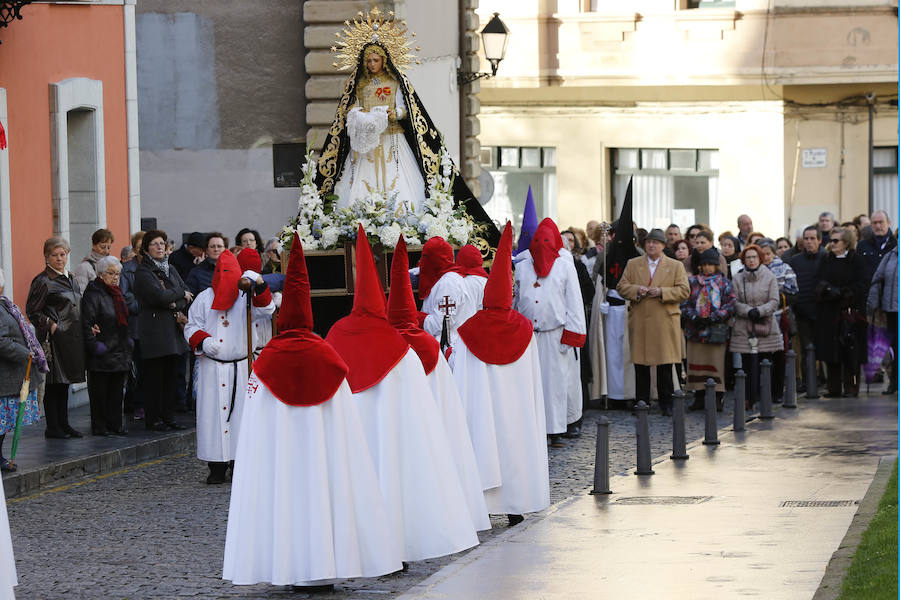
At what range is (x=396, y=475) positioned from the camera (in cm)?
989

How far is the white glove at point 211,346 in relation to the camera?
13.8 meters

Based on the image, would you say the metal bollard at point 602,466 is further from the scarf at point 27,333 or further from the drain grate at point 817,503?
the scarf at point 27,333

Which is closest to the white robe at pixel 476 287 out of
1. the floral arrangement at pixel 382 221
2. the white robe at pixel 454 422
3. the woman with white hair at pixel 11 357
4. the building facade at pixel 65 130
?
the floral arrangement at pixel 382 221

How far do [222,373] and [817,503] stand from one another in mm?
4650

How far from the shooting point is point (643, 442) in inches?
541

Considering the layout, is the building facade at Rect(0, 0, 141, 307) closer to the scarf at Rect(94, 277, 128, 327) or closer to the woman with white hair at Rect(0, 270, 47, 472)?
the scarf at Rect(94, 277, 128, 327)

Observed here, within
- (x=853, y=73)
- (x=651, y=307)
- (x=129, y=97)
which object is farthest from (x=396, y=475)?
(x=853, y=73)

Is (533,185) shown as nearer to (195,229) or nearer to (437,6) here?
(437,6)

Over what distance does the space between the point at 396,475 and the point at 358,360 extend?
0.67 meters

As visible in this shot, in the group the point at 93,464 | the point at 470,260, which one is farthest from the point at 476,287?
the point at 93,464

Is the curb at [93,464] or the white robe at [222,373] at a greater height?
the white robe at [222,373]

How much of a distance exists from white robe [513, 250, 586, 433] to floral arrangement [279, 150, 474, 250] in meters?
0.77

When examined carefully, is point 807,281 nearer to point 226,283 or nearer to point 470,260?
point 470,260

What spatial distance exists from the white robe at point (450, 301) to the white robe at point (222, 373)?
49.3 inches
